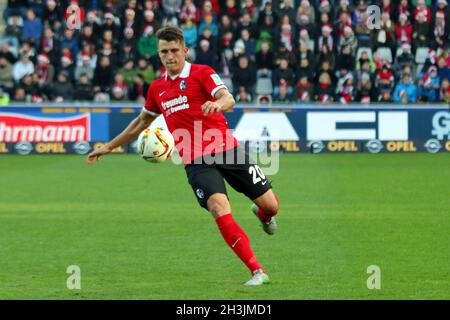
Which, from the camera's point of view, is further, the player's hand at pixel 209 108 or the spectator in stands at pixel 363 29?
the spectator in stands at pixel 363 29

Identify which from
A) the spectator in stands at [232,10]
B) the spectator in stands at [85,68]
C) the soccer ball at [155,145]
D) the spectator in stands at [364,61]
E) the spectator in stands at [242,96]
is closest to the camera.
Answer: the soccer ball at [155,145]

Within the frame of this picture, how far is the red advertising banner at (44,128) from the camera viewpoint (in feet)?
83.2

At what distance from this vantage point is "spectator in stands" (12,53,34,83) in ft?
89.1

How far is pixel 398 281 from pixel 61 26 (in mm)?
19715

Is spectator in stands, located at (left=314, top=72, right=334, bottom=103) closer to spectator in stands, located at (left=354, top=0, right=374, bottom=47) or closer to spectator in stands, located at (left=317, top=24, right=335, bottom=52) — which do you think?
spectator in stands, located at (left=317, top=24, right=335, bottom=52)

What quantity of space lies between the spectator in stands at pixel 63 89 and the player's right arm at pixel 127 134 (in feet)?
54.1

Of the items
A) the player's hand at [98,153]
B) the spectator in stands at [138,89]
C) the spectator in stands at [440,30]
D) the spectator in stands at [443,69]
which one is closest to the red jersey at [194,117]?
the player's hand at [98,153]

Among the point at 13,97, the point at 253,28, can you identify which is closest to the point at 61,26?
the point at 13,97

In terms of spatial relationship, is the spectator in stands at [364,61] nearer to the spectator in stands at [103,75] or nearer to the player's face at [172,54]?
the spectator in stands at [103,75]

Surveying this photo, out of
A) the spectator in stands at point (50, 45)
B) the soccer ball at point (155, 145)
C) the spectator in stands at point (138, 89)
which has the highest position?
the spectator in stands at point (50, 45)

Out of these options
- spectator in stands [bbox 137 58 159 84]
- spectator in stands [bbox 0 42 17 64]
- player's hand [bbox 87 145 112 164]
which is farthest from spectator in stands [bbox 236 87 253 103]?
player's hand [bbox 87 145 112 164]

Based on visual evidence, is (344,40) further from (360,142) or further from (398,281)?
(398,281)

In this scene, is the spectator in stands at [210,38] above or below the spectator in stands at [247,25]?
below

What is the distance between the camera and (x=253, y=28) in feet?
93.1
